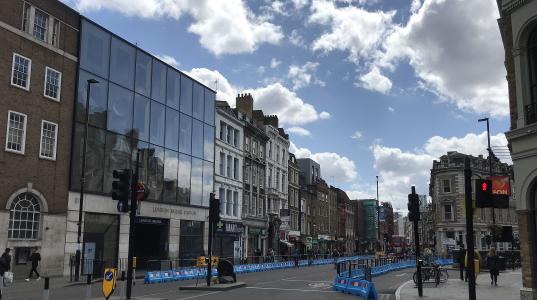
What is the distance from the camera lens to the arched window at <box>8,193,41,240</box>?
2731cm

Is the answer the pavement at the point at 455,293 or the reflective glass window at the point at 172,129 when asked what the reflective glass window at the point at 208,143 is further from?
the pavement at the point at 455,293

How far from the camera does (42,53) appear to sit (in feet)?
96.6

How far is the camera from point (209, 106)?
47.6 metres

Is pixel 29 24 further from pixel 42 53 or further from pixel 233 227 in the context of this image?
pixel 233 227

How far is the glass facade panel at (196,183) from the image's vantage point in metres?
44.0

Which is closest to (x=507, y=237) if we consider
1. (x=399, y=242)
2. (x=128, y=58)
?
(x=128, y=58)

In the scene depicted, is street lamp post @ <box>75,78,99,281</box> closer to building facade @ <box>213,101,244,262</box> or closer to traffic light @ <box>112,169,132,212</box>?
traffic light @ <box>112,169,132,212</box>

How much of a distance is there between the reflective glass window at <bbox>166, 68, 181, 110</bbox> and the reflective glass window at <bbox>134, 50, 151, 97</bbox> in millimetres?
2706

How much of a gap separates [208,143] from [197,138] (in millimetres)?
1959

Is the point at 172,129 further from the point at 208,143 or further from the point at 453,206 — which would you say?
the point at 453,206

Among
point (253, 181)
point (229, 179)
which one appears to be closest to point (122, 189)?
point (229, 179)

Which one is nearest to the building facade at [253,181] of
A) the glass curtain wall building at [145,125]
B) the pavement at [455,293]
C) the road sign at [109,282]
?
the glass curtain wall building at [145,125]

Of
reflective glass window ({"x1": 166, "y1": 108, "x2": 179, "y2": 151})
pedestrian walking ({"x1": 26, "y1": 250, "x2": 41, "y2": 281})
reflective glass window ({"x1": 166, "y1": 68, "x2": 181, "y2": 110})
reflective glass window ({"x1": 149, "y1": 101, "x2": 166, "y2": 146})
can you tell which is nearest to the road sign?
pedestrian walking ({"x1": 26, "y1": 250, "x2": 41, "y2": 281})

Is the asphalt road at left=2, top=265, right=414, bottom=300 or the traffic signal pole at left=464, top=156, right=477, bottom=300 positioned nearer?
the traffic signal pole at left=464, top=156, right=477, bottom=300
